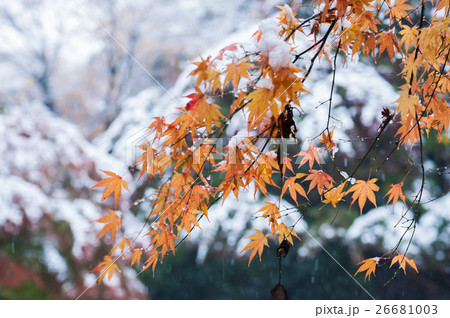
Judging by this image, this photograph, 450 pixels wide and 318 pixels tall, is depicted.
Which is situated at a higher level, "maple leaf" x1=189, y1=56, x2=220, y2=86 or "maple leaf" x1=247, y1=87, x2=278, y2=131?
"maple leaf" x1=189, y1=56, x2=220, y2=86

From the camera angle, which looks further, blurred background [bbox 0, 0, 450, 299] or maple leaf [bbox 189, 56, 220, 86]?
blurred background [bbox 0, 0, 450, 299]

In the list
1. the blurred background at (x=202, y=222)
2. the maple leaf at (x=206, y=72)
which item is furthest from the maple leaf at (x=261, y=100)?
the blurred background at (x=202, y=222)

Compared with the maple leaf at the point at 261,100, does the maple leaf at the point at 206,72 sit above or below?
above

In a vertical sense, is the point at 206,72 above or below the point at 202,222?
below

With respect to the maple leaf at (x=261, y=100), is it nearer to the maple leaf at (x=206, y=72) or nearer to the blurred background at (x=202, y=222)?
the maple leaf at (x=206, y=72)

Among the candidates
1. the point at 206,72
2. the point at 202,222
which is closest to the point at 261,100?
the point at 206,72

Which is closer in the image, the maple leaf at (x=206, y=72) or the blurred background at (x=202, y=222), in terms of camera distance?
the maple leaf at (x=206, y=72)

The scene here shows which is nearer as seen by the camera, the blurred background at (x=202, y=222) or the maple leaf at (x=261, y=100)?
the maple leaf at (x=261, y=100)

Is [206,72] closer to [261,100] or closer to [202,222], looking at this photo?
[261,100]

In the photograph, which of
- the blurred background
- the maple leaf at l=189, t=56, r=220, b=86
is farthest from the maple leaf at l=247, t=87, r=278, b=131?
the blurred background

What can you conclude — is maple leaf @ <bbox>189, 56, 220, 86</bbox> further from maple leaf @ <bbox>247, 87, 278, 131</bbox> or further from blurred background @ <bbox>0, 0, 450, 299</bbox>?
blurred background @ <bbox>0, 0, 450, 299</bbox>

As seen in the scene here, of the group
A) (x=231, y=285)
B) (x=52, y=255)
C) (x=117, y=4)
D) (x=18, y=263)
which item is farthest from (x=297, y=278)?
(x=117, y=4)

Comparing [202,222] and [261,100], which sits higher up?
[202,222]

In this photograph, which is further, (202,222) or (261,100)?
(202,222)
